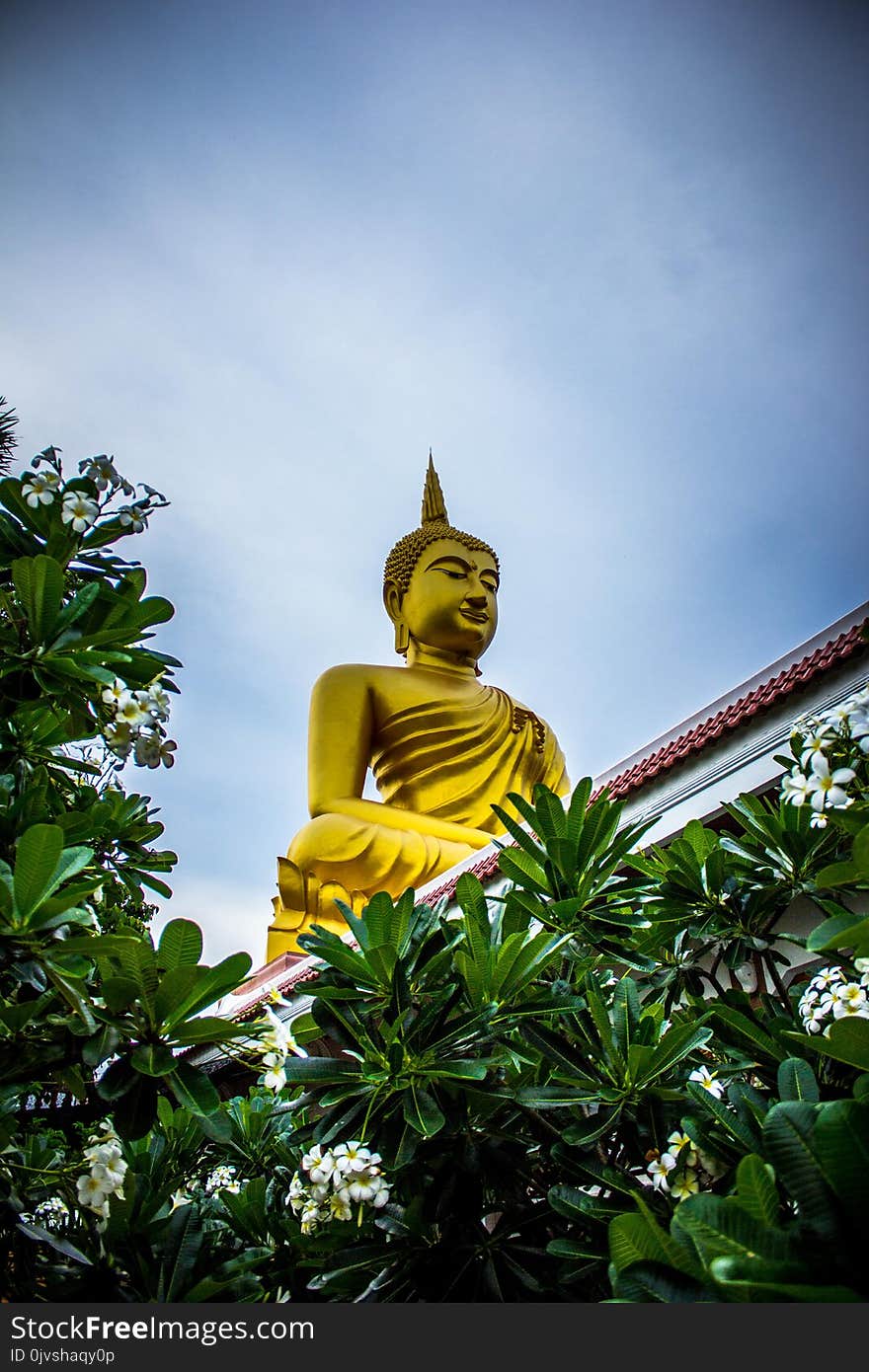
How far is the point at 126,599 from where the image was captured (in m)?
2.54

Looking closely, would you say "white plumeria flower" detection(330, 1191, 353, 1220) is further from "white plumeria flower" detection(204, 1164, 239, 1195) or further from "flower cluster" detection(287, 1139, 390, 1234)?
"white plumeria flower" detection(204, 1164, 239, 1195)

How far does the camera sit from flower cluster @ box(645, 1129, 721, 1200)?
2.26 meters

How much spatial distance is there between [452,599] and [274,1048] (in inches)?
330

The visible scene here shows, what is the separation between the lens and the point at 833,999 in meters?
2.41

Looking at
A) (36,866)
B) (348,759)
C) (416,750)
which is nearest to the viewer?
(36,866)

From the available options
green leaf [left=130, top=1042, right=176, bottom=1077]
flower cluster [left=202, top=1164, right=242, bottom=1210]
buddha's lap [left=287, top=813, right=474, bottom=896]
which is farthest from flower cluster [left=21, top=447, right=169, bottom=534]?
buddha's lap [left=287, top=813, right=474, bottom=896]

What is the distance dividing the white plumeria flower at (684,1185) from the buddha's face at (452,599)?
8.37 m

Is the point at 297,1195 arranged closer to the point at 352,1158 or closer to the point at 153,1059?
the point at 352,1158

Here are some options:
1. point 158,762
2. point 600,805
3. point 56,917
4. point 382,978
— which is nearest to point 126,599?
point 158,762

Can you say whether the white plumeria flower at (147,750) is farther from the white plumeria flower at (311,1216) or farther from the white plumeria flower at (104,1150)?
the white plumeria flower at (311,1216)

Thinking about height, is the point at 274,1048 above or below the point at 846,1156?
above

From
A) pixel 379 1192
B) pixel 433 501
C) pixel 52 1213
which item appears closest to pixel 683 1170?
pixel 379 1192

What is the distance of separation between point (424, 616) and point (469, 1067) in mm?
A: 8427

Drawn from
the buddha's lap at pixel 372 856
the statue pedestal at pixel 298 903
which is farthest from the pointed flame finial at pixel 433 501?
the statue pedestal at pixel 298 903
